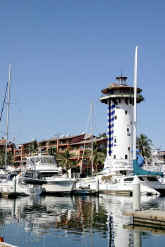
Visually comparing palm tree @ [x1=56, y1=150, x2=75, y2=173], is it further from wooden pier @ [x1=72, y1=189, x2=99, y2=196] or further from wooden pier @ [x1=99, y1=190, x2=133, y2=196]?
wooden pier @ [x1=72, y1=189, x2=99, y2=196]

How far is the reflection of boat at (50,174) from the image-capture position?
5181 centimetres

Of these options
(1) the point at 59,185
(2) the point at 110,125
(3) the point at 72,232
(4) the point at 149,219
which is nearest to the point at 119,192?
(1) the point at 59,185

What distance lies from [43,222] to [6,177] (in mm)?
27855

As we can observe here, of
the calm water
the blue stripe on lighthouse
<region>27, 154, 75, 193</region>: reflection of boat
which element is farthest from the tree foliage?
the calm water

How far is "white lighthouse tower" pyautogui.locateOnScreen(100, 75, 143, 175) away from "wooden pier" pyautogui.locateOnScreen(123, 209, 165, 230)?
1763 inches

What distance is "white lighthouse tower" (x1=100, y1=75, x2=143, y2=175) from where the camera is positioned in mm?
67312

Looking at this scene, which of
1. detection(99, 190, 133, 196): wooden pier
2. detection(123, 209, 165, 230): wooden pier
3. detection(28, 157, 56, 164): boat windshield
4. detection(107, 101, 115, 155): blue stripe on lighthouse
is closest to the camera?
detection(123, 209, 165, 230): wooden pier

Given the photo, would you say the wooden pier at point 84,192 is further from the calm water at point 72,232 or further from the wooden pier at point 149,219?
the wooden pier at point 149,219

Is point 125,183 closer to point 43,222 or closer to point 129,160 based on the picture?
point 129,160

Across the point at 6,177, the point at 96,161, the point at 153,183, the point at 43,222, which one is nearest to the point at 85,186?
the point at 153,183

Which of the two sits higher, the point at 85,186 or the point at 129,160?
the point at 129,160

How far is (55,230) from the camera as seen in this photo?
19438 millimetres

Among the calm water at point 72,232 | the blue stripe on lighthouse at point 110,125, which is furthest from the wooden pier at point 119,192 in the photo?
the calm water at point 72,232

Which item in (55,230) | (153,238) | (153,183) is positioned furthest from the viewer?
(153,183)
